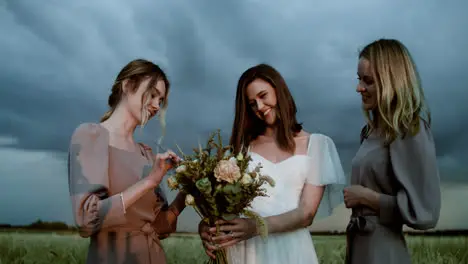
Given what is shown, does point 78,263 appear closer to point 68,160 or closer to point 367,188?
point 68,160

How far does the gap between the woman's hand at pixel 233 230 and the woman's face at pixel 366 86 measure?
111cm

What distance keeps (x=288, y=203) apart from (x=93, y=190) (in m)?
1.38

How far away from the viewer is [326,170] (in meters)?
3.93

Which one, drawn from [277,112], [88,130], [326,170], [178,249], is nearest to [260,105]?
[277,112]

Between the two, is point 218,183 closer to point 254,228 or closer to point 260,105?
point 254,228

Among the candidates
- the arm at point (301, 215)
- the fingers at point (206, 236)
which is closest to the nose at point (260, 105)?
the arm at point (301, 215)

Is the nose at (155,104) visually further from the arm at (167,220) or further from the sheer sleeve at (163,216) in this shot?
the arm at (167,220)

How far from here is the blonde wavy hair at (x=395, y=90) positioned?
342cm

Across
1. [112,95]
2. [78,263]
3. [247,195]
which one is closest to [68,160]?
[112,95]

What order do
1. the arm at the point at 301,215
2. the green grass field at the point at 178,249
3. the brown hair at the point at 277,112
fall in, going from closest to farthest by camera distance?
the arm at the point at 301,215 → the brown hair at the point at 277,112 → the green grass field at the point at 178,249

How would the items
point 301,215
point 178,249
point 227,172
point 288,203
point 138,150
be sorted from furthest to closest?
1. point 178,249
2. point 288,203
3. point 301,215
4. point 138,150
5. point 227,172

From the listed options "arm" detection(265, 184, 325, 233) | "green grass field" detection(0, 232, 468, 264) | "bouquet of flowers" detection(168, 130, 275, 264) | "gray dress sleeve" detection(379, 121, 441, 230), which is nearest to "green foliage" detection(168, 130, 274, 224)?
"bouquet of flowers" detection(168, 130, 275, 264)

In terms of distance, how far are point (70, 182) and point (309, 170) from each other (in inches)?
65.2

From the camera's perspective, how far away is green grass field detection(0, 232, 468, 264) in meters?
7.06
